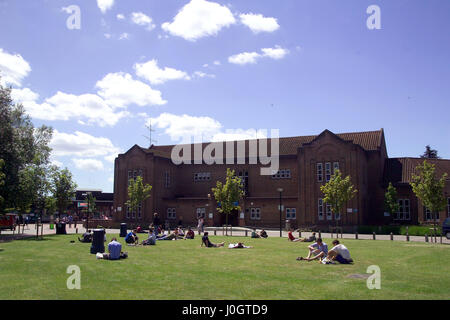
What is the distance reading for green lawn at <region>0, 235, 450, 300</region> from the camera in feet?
32.5

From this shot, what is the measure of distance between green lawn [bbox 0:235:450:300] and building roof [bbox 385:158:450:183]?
3063 cm

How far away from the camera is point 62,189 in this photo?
4294cm

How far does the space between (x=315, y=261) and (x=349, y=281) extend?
16.8ft

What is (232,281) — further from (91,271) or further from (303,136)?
(303,136)

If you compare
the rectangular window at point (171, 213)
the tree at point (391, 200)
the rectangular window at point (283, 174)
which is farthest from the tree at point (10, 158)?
the tree at point (391, 200)

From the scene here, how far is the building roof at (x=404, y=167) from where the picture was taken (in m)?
45.8

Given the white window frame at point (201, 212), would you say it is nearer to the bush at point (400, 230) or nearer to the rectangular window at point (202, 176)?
the rectangular window at point (202, 176)

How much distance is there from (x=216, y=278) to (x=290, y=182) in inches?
1610

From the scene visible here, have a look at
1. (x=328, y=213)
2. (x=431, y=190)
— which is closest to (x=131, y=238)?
(x=431, y=190)

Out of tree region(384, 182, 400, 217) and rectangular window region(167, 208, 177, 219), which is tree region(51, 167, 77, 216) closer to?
rectangular window region(167, 208, 177, 219)

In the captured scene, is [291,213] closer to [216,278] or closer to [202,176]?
[202,176]

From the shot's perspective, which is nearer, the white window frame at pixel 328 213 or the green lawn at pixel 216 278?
the green lawn at pixel 216 278

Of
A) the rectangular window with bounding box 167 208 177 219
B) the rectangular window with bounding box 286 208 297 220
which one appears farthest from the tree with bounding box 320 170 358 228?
the rectangular window with bounding box 167 208 177 219

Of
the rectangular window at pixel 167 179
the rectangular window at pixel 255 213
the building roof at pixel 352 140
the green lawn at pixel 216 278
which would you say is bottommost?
the green lawn at pixel 216 278
